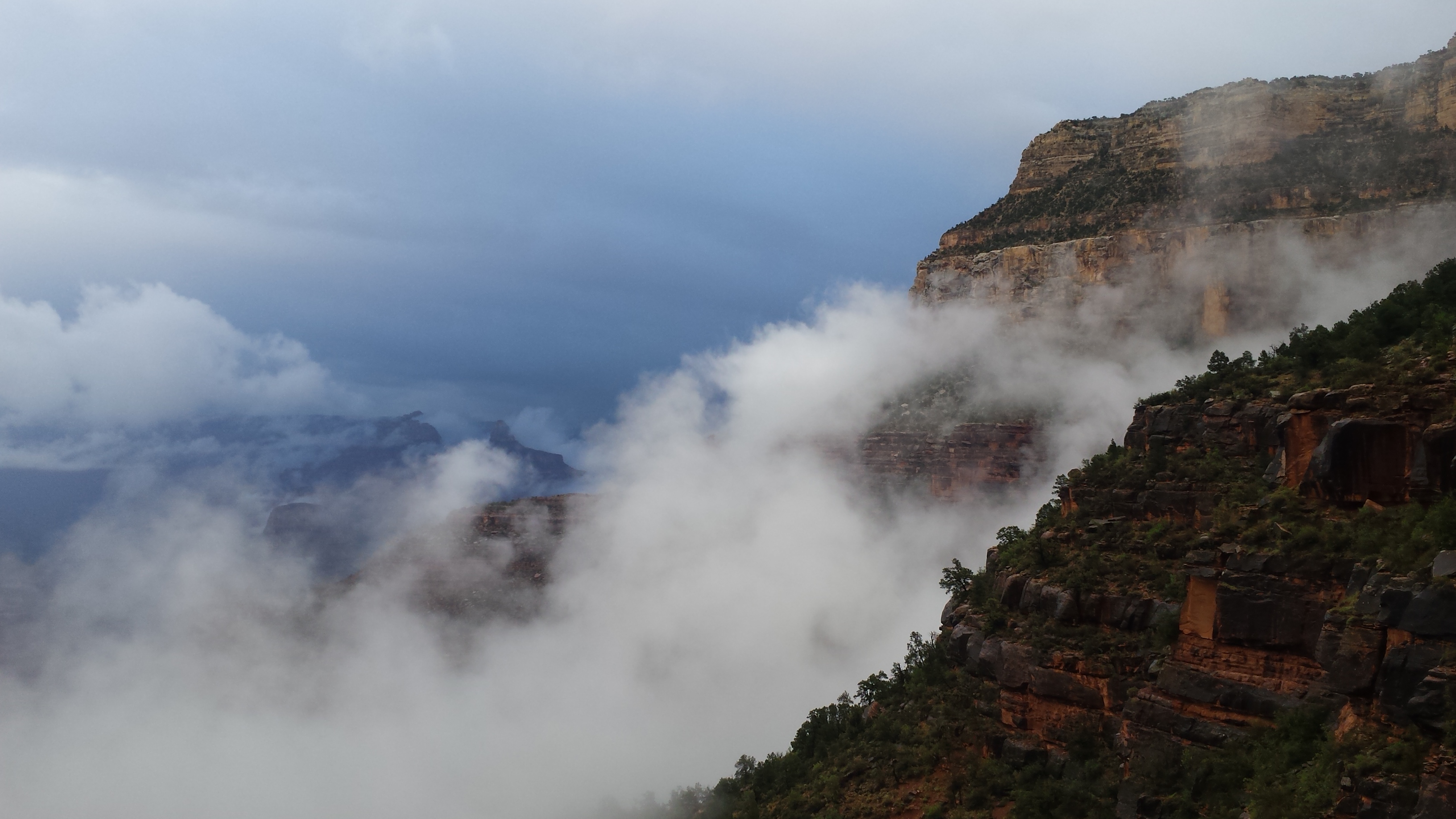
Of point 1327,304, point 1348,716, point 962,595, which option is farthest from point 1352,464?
point 1327,304

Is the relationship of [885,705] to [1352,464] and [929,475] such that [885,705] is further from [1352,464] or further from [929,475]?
[929,475]

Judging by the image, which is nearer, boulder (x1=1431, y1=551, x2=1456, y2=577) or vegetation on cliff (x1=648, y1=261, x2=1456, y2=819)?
boulder (x1=1431, y1=551, x2=1456, y2=577)

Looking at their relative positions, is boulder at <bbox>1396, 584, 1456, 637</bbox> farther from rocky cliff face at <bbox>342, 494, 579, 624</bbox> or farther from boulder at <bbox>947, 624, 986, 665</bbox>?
rocky cliff face at <bbox>342, 494, 579, 624</bbox>

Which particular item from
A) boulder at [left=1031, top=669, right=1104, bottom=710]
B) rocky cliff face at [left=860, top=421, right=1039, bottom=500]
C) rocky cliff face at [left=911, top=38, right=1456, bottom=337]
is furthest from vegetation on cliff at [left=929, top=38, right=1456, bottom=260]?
boulder at [left=1031, top=669, right=1104, bottom=710]

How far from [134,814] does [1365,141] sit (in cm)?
17566

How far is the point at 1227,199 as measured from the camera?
13962 centimetres

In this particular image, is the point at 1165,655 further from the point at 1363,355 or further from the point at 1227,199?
the point at 1227,199

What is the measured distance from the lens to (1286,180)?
137 metres

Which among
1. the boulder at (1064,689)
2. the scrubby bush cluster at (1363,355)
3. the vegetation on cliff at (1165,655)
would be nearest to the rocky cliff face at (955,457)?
the vegetation on cliff at (1165,655)

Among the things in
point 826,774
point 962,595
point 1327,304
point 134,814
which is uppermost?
point 1327,304

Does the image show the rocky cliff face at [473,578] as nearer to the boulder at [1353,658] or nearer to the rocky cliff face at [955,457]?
the rocky cliff face at [955,457]

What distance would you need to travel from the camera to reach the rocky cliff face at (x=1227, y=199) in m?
125

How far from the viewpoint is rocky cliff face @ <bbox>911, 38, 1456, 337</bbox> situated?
12525 cm

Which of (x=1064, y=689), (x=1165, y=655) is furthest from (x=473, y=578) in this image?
(x=1165, y=655)
